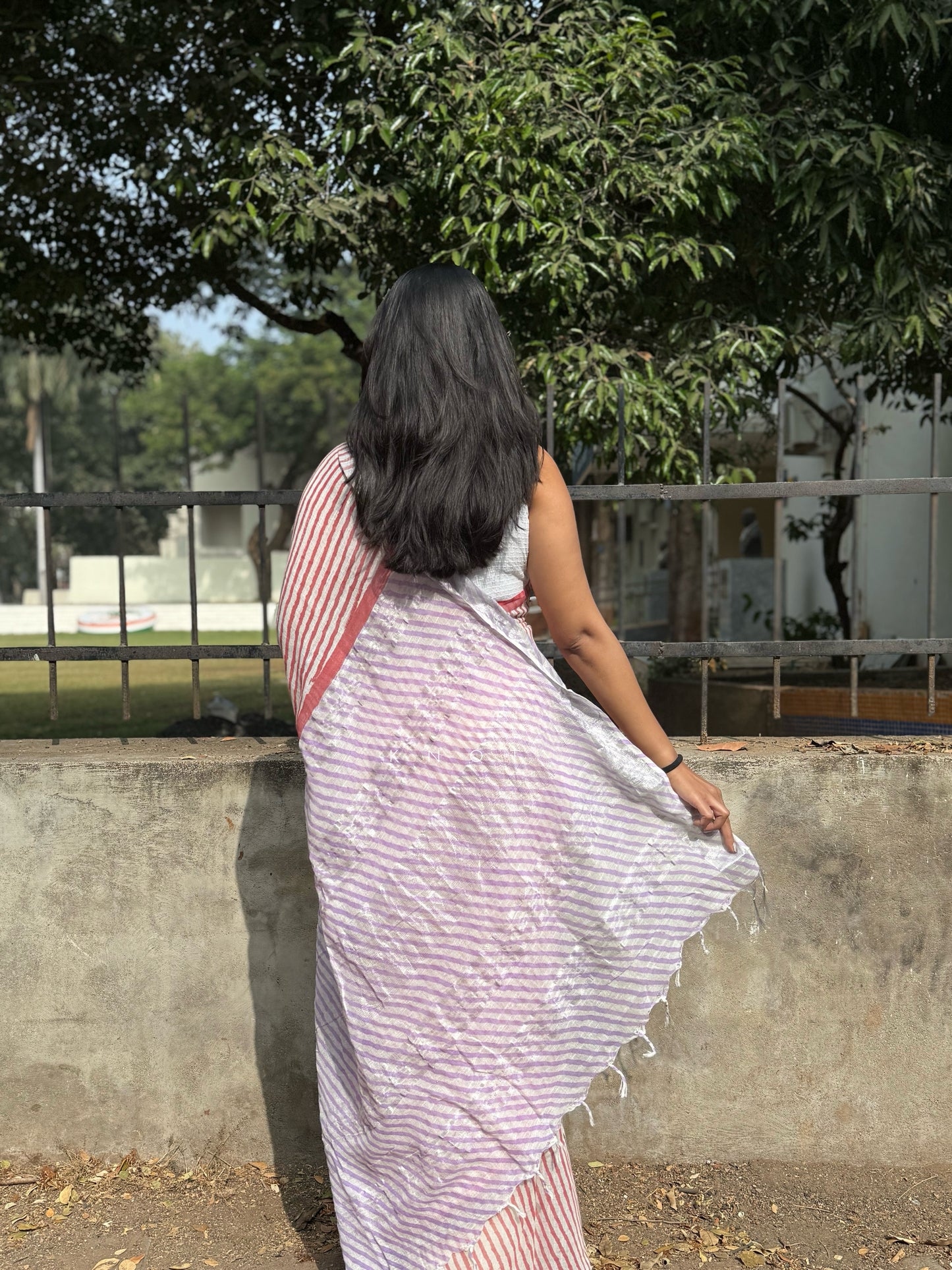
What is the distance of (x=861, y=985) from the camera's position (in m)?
2.71

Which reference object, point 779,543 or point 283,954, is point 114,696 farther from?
point 779,543

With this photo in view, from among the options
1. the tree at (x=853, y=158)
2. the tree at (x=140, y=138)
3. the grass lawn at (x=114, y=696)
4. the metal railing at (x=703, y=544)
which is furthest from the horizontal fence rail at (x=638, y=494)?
the grass lawn at (x=114, y=696)

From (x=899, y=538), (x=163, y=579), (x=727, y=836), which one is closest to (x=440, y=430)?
(x=727, y=836)

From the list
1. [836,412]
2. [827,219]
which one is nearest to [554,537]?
[827,219]

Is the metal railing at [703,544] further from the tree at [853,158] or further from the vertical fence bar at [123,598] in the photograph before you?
the tree at [853,158]

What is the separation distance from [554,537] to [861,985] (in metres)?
1.41

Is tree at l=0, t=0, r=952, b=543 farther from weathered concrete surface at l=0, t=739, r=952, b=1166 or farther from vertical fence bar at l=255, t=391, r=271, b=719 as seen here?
weathered concrete surface at l=0, t=739, r=952, b=1166

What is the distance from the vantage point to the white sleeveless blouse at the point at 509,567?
6.44ft

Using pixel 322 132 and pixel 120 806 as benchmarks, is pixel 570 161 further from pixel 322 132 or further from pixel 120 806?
pixel 120 806

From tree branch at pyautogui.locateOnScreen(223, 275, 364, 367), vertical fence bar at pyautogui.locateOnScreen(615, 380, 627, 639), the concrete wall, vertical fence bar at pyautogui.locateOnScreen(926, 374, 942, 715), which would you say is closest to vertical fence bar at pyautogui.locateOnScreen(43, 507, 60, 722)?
vertical fence bar at pyautogui.locateOnScreen(615, 380, 627, 639)

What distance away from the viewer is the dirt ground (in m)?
2.46

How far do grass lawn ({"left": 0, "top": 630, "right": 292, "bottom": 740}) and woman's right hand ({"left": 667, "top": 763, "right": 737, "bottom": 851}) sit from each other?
4.90 meters

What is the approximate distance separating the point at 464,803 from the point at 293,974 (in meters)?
1.06

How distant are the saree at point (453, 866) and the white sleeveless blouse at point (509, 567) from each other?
4cm
